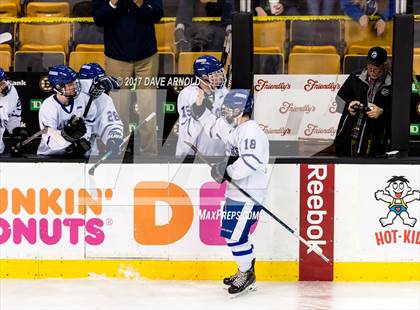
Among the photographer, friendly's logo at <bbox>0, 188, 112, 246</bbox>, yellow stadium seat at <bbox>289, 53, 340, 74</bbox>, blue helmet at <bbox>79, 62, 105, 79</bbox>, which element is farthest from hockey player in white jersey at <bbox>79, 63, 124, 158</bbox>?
the photographer

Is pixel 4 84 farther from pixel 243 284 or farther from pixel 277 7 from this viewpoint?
pixel 243 284

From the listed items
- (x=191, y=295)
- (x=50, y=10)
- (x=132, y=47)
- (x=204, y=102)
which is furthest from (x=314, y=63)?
(x=50, y=10)

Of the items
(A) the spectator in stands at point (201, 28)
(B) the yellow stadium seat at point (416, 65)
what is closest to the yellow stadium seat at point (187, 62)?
(A) the spectator in stands at point (201, 28)

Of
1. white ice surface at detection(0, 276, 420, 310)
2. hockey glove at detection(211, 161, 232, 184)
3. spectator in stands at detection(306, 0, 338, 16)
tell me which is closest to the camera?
white ice surface at detection(0, 276, 420, 310)

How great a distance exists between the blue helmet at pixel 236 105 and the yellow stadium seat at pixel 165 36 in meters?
1.04

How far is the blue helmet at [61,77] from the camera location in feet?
26.9

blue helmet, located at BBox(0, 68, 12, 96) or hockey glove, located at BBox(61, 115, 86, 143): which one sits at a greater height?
blue helmet, located at BBox(0, 68, 12, 96)

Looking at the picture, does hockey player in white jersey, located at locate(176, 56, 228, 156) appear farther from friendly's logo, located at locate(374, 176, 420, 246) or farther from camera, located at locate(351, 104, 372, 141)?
friendly's logo, located at locate(374, 176, 420, 246)

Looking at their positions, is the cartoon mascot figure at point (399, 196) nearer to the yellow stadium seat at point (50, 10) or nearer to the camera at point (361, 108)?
the camera at point (361, 108)

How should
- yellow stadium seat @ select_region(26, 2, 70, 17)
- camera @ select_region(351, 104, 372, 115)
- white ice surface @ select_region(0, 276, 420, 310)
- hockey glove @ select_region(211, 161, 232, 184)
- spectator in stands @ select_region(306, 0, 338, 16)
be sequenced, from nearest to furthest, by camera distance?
white ice surface @ select_region(0, 276, 420, 310) → hockey glove @ select_region(211, 161, 232, 184) → camera @ select_region(351, 104, 372, 115) → spectator in stands @ select_region(306, 0, 338, 16) → yellow stadium seat @ select_region(26, 2, 70, 17)

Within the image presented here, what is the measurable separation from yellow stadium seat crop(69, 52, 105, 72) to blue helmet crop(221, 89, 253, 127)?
55.7 inches

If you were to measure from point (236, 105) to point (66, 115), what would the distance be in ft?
4.23

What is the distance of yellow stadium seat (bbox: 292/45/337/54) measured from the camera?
348 inches

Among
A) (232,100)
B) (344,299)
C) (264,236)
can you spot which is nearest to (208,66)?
(232,100)
